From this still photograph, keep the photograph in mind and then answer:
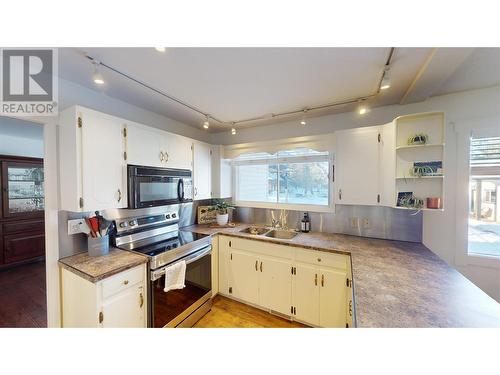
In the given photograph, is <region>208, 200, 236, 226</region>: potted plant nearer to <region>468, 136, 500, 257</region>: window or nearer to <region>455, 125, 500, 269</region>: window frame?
<region>455, 125, 500, 269</region>: window frame

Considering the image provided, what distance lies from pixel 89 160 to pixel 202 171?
1.35m

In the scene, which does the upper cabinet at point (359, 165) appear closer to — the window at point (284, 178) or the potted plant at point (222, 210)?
the window at point (284, 178)

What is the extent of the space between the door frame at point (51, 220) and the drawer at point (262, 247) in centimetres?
161

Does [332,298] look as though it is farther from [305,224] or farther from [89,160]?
[89,160]

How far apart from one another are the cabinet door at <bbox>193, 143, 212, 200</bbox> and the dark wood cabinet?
3.56m

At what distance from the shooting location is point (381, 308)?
950 mm

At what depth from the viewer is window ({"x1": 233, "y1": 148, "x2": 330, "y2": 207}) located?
8.26 feet

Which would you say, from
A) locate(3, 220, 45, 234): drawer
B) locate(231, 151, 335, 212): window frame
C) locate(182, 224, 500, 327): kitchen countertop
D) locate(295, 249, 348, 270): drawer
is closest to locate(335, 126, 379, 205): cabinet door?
locate(231, 151, 335, 212): window frame

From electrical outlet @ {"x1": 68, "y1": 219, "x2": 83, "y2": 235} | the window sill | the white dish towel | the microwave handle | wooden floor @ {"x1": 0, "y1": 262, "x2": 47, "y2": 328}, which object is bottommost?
wooden floor @ {"x1": 0, "y1": 262, "x2": 47, "y2": 328}

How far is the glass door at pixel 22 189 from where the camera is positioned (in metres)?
3.26

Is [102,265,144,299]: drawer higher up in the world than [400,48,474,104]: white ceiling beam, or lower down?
lower down

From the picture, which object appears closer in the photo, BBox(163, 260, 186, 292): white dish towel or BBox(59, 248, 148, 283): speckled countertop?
BBox(59, 248, 148, 283): speckled countertop
